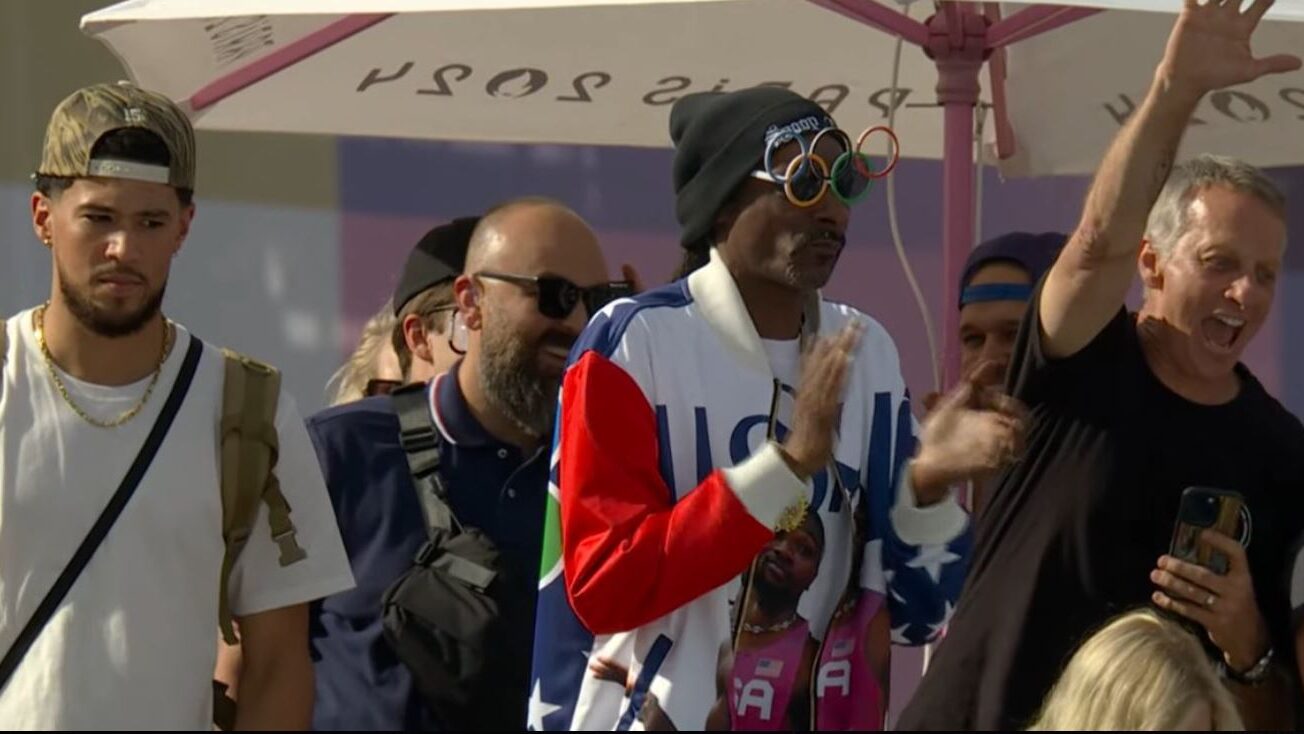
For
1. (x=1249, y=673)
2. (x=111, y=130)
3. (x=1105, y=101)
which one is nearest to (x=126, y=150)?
(x=111, y=130)

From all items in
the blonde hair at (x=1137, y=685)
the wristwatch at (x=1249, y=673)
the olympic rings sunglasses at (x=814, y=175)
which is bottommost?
the wristwatch at (x=1249, y=673)

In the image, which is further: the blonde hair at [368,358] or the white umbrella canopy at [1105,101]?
the white umbrella canopy at [1105,101]

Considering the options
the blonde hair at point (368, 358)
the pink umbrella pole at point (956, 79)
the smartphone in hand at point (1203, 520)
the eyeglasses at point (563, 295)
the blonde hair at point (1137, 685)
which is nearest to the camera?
the blonde hair at point (1137, 685)

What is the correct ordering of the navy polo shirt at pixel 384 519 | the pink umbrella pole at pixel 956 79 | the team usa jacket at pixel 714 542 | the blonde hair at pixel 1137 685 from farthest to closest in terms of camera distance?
1. the pink umbrella pole at pixel 956 79
2. the navy polo shirt at pixel 384 519
3. the team usa jacket at pixel 714 542
4. the blonde hair at pixel 1137 685

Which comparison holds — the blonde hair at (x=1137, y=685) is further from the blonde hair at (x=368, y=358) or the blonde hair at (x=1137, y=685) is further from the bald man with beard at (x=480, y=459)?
the blonde hair at (x=368, y=358)

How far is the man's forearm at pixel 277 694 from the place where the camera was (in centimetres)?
327

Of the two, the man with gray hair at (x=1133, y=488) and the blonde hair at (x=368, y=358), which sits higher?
the man with gray hair at (x=1133, y=488)

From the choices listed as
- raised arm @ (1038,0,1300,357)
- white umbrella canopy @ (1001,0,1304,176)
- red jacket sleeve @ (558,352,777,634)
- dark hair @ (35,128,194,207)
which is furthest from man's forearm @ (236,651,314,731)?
white umbrella canopy @ (1001,0,1304,176)

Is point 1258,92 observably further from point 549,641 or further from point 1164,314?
point 549,641

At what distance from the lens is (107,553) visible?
Result: 3176 millimetres

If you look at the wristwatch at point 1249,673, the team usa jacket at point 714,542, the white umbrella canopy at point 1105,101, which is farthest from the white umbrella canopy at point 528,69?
the wristwatch at point 1249,673

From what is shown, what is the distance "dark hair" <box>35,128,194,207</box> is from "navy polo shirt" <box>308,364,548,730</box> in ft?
2.30

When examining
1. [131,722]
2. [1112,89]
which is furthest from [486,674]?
[1112,89]

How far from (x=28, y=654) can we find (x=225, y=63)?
2383mm
